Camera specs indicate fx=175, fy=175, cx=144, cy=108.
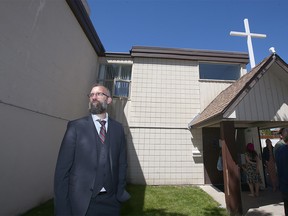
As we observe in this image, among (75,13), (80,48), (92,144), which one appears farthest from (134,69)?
(92,144)

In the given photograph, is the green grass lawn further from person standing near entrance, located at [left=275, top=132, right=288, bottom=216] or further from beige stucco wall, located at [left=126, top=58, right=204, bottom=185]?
person standing near entrance, located at [left=275, top=132, right=288, bottom=216]

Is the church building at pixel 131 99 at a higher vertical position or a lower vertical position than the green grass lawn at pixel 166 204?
higher

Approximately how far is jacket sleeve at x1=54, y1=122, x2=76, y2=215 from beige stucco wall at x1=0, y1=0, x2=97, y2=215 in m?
3.11

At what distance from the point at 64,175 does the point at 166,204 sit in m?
4.97

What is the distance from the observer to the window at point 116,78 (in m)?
9.81

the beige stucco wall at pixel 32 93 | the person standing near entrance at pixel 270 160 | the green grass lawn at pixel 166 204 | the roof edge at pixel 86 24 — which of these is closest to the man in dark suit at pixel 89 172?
the beige stucco wall at pixel 32 93

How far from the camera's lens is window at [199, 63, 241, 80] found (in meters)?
10.4

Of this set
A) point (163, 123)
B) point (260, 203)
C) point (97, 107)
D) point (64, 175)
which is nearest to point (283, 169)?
point (260, 203)

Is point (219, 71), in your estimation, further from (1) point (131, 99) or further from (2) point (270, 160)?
(1) point (131, 99)

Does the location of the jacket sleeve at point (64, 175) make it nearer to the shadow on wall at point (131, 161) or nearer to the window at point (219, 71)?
the shadow on wall at point (131, 161)

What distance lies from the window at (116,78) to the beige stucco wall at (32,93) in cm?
267

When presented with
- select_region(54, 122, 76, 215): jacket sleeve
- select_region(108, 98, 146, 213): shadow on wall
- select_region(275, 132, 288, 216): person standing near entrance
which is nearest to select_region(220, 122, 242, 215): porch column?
select_region(275, 132, 288, 216): person standing near entrance

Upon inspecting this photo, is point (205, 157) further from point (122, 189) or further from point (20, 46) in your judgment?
point (20, 46)

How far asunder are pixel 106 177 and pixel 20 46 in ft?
14.6
